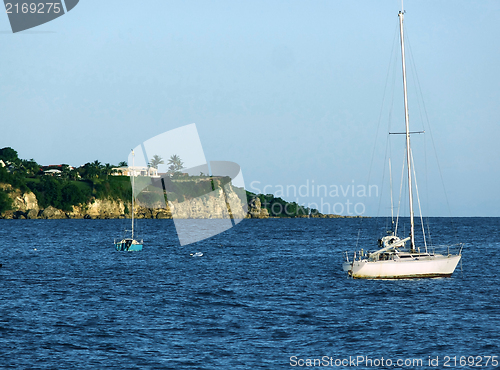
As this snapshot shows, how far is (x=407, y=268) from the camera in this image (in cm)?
4619

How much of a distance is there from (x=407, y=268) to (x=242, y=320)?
1907 centimetres

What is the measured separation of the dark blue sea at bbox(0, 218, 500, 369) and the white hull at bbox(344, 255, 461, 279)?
768 mm

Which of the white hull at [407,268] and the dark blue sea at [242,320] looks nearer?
the dark blue sea at [242,320]

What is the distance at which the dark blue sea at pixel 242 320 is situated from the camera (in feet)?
82.7

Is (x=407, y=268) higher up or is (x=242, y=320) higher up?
(x=407, y=268)

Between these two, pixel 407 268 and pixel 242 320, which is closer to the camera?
pixel 242 320

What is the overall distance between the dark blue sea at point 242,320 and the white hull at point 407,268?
77cm

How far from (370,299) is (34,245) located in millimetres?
75221

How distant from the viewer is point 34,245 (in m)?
98.2

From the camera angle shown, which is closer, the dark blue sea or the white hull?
the dark blue sea

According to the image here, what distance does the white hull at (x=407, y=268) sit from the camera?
151 ft

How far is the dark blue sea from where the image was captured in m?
25.2

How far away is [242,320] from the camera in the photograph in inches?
1299

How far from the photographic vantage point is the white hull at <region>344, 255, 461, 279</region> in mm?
46156
